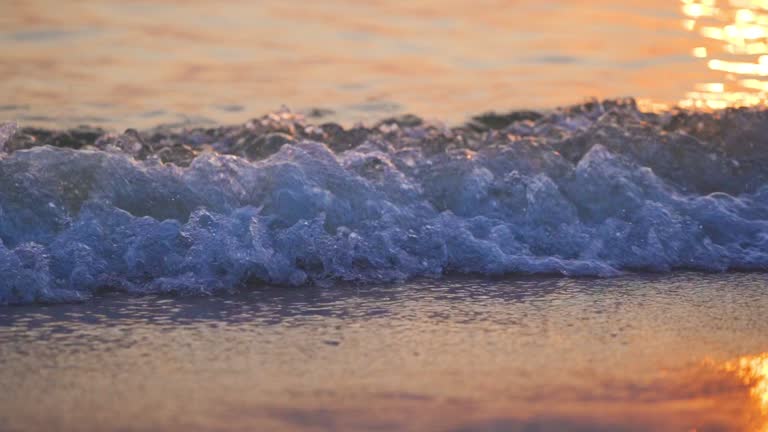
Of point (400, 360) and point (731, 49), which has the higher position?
point (731, 49)

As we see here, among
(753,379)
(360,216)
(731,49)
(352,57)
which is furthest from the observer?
(731,49)

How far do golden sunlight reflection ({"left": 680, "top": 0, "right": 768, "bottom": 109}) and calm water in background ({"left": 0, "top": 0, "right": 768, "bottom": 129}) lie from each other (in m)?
0.02

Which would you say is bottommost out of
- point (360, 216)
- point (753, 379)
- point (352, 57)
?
point (753, 379)

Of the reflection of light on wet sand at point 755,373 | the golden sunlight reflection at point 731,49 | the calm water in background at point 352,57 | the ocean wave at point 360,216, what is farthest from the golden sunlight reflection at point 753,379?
the golden sunlight reflection at point 731,49

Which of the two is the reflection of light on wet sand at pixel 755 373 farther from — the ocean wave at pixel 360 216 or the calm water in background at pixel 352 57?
the calm water in background at pixel 352 57

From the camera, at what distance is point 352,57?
6371mm

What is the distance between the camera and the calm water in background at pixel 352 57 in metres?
5.73

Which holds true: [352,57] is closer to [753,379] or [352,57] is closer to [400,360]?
[400,360]

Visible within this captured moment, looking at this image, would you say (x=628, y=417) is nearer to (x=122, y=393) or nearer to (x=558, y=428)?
(x=558, y=428)

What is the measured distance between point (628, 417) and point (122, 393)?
1099mm

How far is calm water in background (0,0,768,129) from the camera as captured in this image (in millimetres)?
5734

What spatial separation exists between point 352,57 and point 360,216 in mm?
2757

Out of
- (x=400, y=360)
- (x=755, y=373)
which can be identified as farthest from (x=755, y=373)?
(x=400, y=360)

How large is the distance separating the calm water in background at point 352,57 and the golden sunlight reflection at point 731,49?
0.02m
